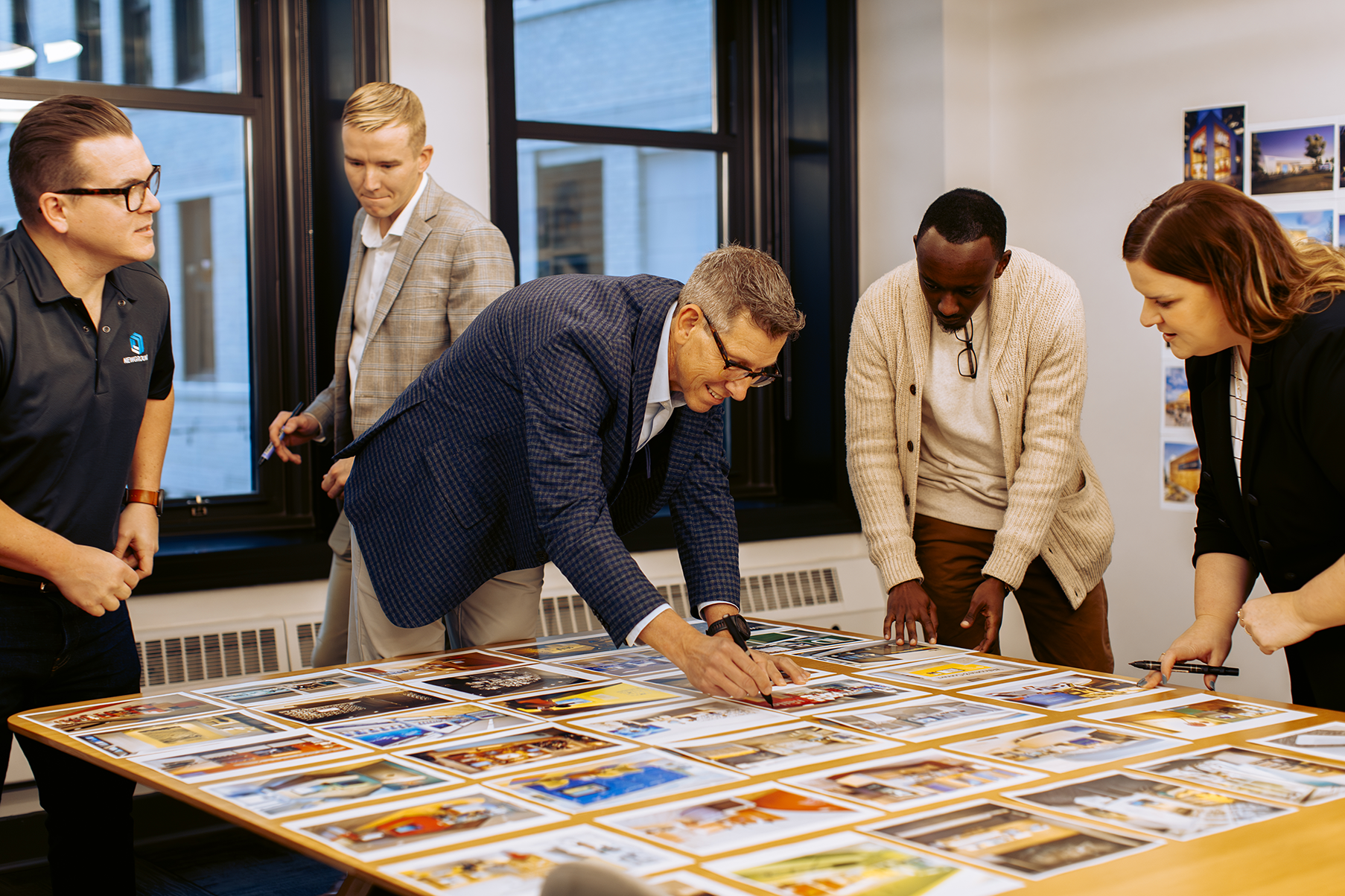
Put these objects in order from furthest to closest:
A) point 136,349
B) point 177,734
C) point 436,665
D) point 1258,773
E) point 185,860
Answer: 1. point 185,860
2. point 436,665
3. point 136,349
4. point 177,734
5. point 1258,773

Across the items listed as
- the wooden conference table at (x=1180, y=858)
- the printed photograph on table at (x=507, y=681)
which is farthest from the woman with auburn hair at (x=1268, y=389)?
the printed photograph on table at (x=507, y=681)

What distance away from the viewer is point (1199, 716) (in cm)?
172

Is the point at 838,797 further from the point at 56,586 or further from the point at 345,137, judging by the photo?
the point at 345,137

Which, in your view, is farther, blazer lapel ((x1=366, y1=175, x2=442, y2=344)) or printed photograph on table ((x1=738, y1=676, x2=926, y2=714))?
blazer lapel ((x1=366, y1=175, x2=442, y2=344))

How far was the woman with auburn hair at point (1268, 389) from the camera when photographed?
68.7 inches

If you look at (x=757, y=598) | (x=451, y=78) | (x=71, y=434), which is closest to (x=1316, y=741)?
(x=71, y=434)

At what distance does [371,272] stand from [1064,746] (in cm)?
179

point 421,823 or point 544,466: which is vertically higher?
point 544,466

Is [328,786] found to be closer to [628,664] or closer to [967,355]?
[628,664]

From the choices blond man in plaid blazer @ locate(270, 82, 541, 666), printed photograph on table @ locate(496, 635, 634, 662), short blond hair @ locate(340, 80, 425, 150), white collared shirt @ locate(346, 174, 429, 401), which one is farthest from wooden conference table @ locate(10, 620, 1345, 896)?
short blond hair @ locate(340, 80, 425, 150)

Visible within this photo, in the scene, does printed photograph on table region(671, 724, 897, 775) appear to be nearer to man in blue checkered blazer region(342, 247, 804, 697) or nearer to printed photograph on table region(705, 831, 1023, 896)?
man in blue checkered blazer region(342, 247, 804, 697)

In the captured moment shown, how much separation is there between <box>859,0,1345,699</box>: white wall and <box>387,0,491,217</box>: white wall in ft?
4.57

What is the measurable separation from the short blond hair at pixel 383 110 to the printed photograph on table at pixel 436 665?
110 cm

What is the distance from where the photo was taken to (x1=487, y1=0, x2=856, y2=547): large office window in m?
4.00
